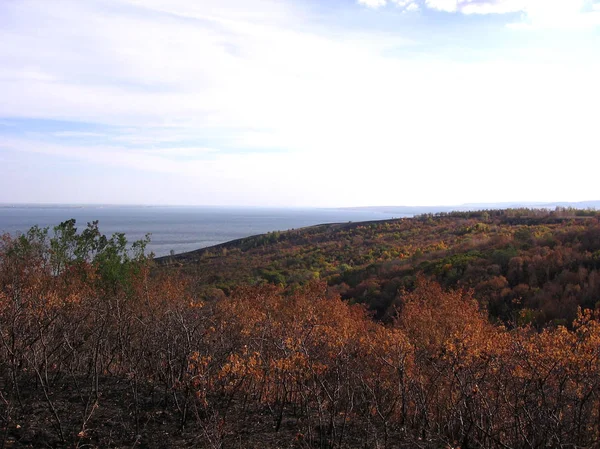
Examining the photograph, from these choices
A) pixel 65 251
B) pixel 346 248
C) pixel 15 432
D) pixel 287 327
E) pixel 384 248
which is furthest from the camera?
pixel 346 248

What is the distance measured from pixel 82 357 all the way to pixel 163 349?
2.87 m

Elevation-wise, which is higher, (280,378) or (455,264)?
(280,378)

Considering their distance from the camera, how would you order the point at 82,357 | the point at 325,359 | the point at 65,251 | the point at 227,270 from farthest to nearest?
the point at 227,270, the point at 65,251, the point at 82,357, the point at 325,359

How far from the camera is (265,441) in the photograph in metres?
6.98

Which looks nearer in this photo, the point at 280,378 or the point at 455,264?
the point at 280,378

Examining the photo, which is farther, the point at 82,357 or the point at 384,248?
the point at 384,248

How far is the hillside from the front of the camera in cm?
2328

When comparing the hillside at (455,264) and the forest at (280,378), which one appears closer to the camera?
the forest at (280,378)

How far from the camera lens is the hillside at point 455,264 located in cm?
2328

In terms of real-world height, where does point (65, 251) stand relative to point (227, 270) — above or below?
above

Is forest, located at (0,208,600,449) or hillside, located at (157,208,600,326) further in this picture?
hillside, located at (157,208,600,326)

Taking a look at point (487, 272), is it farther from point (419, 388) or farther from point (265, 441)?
point (265, 441)

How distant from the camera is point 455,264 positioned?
3203 cm

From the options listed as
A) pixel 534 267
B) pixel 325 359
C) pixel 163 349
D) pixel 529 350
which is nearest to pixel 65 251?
pixel 163 349
